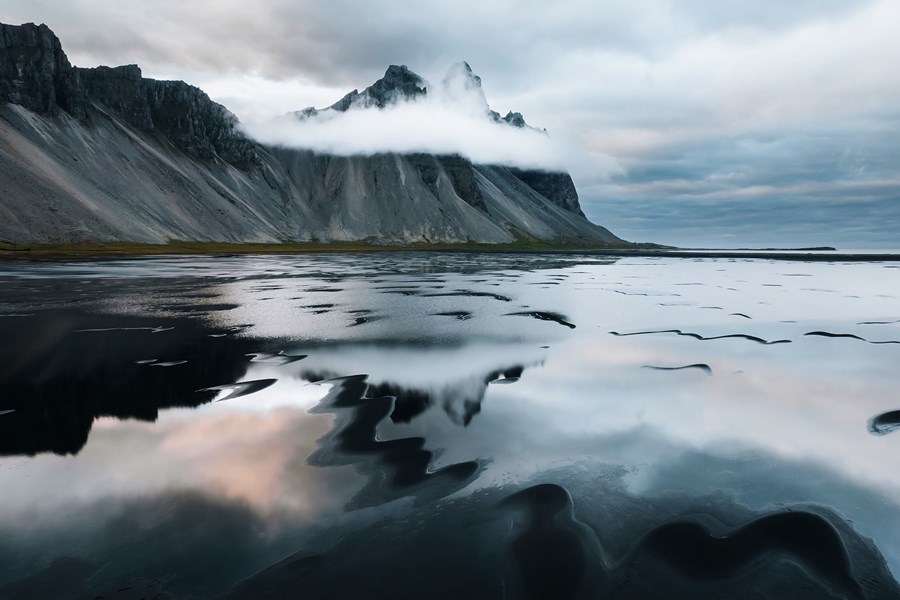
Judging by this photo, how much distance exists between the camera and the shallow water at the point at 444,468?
5.69m

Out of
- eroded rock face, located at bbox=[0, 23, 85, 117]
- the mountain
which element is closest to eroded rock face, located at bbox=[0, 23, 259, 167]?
eroded rock face, located at bbox=[0, 23, 85, 117]

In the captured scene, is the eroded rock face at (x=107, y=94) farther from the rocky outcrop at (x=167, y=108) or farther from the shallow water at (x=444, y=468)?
the shallow water at (x=444, y=468)

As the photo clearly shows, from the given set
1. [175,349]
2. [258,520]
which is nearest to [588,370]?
[258,520]

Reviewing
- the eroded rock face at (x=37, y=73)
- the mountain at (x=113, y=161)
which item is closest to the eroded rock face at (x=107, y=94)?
the eroded rock face at (x=37, y=73)

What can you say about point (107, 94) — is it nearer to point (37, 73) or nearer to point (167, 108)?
point (167, 108)

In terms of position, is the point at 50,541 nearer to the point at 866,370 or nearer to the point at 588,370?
the point at 588,370

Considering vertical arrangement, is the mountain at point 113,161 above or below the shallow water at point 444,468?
above

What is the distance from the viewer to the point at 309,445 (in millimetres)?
9227

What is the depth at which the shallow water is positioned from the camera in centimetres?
569

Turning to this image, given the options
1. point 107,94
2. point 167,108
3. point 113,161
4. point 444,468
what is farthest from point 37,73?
point 444,468

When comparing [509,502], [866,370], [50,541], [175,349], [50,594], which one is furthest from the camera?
[175,349]

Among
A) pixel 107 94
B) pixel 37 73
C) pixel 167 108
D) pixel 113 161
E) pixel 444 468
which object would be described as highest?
pixel 107 94

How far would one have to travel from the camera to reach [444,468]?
8375 mm

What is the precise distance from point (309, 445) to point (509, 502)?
4020mm
